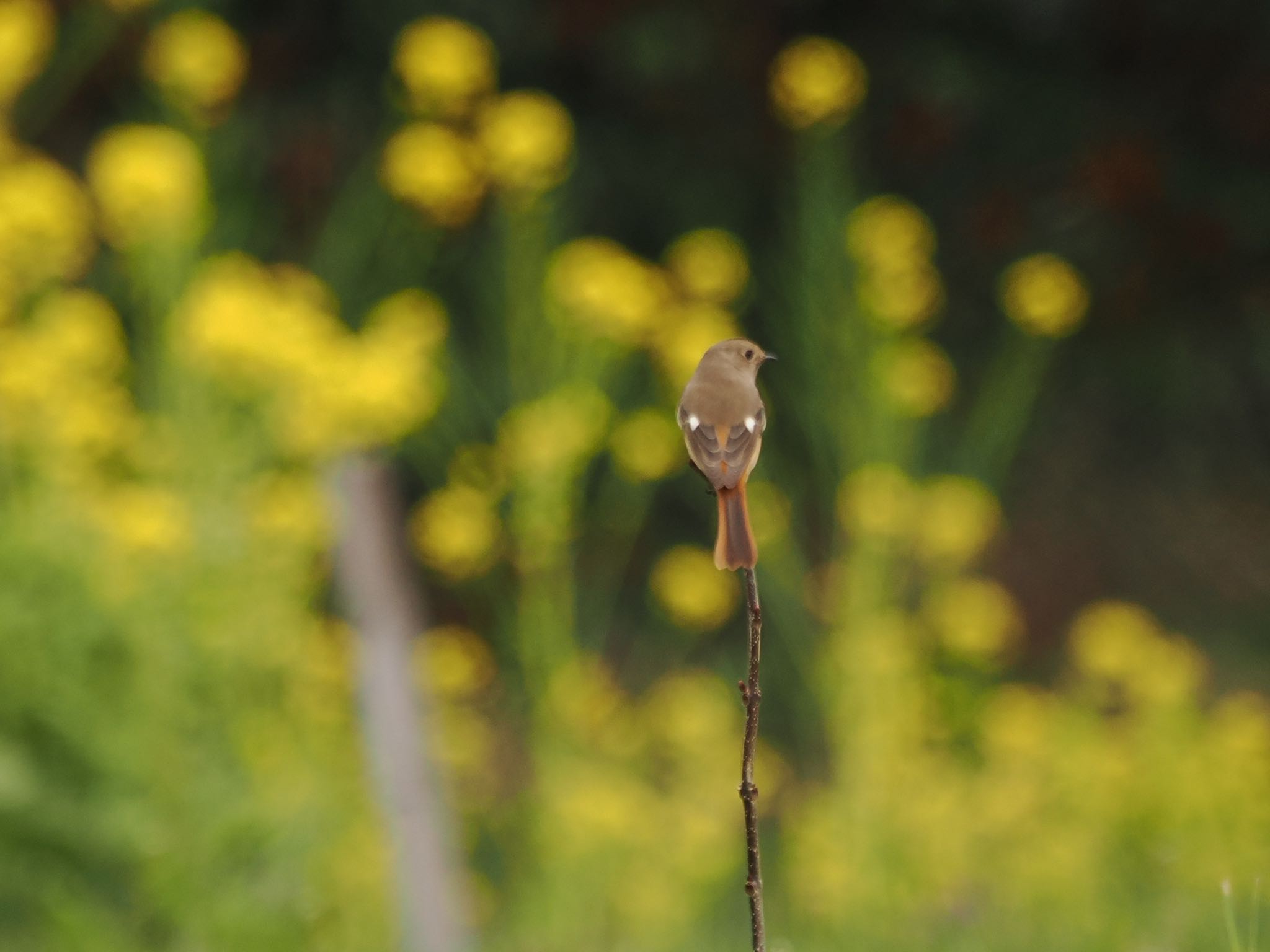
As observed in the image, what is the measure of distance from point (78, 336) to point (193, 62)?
60 cm

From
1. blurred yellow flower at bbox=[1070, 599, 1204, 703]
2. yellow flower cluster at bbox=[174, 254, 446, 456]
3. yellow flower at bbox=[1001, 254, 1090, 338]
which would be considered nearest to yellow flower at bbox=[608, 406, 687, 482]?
yellow flower cluster at bbox=[174, 254, 446, 456]

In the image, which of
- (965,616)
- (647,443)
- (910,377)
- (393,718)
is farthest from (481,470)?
(965,616)

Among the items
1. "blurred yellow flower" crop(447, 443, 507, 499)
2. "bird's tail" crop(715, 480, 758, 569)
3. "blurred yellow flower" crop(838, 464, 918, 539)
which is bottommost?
"bird's tail" crop(715, 480, 758, 569)

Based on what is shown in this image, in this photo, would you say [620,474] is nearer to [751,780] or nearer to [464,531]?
[464,531]

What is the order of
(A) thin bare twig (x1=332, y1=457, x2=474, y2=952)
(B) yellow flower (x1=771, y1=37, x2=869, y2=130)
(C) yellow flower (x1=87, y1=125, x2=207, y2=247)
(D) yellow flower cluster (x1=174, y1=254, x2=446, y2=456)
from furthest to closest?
(A) thin bare twig (x1=332, y1=457, x2=474, y2=952)
(B) yellow flower (x1=771, y1=37, x2=869, y2=130)
(C) yellow flower (x1=87, y1=125, x2=207, y2=247)
(D) yellow flower cluster (x1=174, y1=254, x2=446, y2=456)

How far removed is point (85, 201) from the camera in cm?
424

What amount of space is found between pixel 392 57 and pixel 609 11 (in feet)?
2.26

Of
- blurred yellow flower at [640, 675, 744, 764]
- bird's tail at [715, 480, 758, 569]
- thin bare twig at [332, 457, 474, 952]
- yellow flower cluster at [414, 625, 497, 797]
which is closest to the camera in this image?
bird's tail at [715, 480, 758, 569]

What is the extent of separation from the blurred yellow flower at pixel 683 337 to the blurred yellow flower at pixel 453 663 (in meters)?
0.88

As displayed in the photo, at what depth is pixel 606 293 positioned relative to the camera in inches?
106

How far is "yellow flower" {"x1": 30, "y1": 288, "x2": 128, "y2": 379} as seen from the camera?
288 centimetres

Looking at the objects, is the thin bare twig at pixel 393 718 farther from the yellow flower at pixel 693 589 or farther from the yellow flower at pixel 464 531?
the yellow flower at pixel 693 589

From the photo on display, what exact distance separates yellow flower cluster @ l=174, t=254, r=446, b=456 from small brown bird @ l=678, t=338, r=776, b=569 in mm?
2070

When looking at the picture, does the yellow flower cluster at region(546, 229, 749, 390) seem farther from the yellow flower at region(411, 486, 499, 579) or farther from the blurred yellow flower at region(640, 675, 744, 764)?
the blurred yellow flower at region(640, 675, 744, 764)
